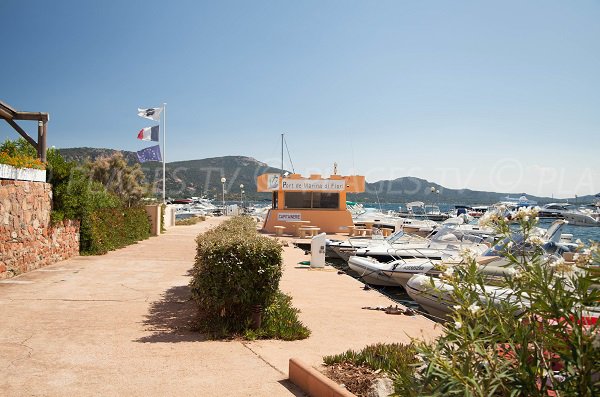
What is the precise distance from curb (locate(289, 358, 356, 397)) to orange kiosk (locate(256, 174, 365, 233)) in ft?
78.2

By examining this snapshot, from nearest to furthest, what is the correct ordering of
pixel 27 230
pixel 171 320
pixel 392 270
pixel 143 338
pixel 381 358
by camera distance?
pixel 381 358 < pixel 143 338 < pixel 171 320 < pixel 27 230 < pixel 392 270

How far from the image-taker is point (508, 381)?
106 inches

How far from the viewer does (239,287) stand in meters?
6.57

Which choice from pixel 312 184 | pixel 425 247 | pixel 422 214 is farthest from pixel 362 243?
pixel 422 214

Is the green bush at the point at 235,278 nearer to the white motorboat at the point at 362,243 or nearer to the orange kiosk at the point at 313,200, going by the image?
the white motorboat at the point at 362,243

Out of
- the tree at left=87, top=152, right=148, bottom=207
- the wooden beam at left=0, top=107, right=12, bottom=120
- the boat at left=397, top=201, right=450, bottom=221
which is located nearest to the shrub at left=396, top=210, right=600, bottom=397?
the wooden beam at left=0, top=107, right=12, bottom=120

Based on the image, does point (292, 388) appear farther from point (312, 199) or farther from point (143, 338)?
point (312, 199)

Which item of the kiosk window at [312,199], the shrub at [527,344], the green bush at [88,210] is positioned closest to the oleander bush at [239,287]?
the shrub at [527,344]

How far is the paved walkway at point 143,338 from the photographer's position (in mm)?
4891

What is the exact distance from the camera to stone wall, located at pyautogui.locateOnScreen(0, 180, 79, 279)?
10836 mm

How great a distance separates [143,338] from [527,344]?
5.32m

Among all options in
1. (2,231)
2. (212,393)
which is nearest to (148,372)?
Result: (212,393)

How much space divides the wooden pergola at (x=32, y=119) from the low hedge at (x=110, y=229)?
2.92 metres

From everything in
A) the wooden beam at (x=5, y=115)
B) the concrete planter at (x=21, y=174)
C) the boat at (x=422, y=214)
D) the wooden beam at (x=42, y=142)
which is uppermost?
the wooden beam at (x=5, y=115)
